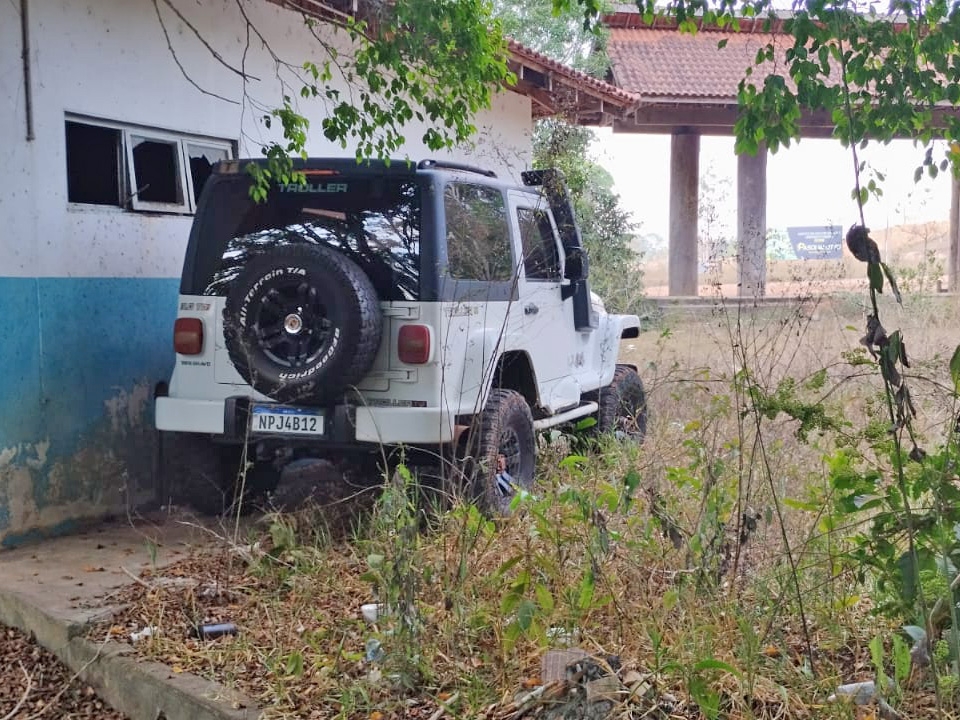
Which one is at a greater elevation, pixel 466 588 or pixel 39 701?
pixel 466 588

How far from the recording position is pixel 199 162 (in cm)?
721

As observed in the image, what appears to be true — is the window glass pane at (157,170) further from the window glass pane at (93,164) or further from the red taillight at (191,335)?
the red taillight at (191,335)

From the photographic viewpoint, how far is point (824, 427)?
3.60 m

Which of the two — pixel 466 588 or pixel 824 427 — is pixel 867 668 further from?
pixel 466 588

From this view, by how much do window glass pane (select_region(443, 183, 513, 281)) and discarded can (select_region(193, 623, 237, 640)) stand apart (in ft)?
7.01

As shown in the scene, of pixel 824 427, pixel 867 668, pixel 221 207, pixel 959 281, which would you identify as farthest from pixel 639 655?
pixel 959 281

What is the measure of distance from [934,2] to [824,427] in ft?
6.91

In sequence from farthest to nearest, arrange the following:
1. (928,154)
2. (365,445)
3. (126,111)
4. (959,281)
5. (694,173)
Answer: (694,173) → (959,281) → (126,111) → (365,445) → (928,154)

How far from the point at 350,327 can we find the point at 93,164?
2.43 m

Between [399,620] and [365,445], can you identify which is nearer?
[399,620]

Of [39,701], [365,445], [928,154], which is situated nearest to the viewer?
[39,701]

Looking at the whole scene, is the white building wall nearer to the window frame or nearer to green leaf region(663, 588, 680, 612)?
the window frame

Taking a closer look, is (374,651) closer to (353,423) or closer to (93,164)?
(353,423)

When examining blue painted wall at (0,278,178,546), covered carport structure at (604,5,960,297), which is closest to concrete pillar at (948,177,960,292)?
covered carport structure at (604,5,960,297)
